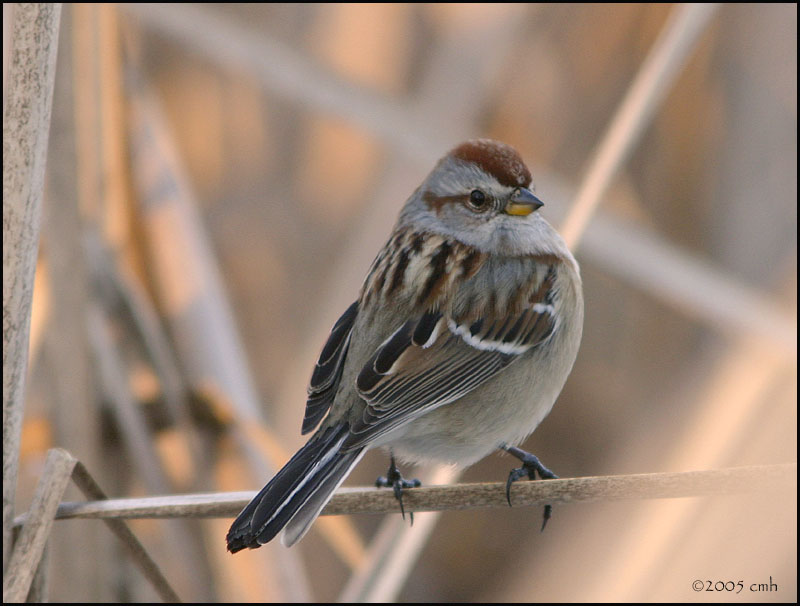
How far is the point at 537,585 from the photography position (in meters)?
3.38

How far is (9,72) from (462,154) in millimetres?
1128

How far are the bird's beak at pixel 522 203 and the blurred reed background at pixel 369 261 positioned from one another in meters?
0.60

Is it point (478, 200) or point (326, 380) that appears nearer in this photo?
point (326, 380)

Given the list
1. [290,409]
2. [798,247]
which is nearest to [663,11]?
[798,247]

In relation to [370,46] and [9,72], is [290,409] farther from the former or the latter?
[9,72]

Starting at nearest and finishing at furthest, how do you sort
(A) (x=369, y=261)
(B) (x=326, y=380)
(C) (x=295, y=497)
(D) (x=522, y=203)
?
(C) (x=295, y=497)
(B) (x=326, y=380)
(D) (x=522, y=203)
(A) (x=369, y=261)

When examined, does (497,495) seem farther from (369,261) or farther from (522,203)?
(369,261)

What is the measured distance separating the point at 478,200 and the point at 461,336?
37cm

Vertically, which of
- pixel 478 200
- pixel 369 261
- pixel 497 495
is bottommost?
pixel 369 261

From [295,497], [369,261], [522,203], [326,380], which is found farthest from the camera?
[369,261]

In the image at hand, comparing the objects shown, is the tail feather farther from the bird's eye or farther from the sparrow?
the bird's eye

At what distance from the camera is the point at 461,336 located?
2.08 m

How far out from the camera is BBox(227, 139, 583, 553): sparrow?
1.96 m

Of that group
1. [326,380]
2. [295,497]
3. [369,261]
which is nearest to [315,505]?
[295,497]
